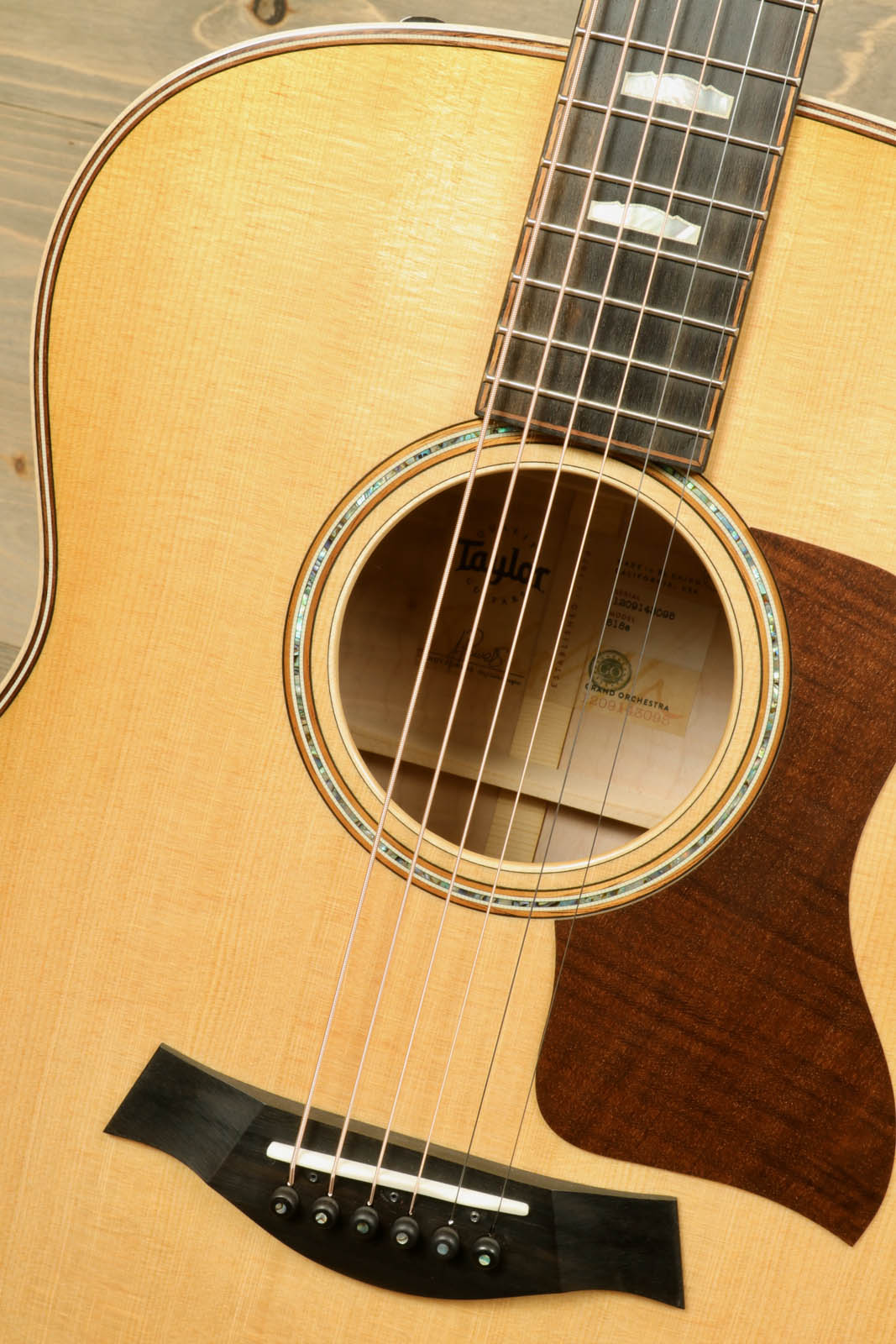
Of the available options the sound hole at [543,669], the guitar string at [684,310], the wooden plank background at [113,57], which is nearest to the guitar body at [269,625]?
the guitar string at [684,310]

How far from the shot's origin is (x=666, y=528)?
1172 mm

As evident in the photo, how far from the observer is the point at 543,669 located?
1223mm

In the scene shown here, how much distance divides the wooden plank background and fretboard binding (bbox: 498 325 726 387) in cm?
54

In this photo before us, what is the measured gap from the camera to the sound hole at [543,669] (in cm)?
119

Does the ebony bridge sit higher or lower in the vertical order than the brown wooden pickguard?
lower

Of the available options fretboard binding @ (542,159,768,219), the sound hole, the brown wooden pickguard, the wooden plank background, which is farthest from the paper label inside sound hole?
the wooden plank background

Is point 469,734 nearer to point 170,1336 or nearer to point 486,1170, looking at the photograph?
point 486,1170

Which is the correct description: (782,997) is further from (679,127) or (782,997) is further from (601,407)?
(679,127)

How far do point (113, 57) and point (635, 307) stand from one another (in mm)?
793

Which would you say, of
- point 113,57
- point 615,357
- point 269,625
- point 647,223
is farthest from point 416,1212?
point 113,57

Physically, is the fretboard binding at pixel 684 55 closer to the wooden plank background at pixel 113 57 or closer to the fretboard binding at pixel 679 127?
the fretboard binding at pixel 679 127

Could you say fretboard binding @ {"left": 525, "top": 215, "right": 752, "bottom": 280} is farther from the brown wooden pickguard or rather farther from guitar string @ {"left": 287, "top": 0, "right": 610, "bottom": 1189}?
the brown wooden pickguard

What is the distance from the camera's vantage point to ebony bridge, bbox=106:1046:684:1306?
2.73ft

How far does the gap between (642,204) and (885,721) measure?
470 mm
